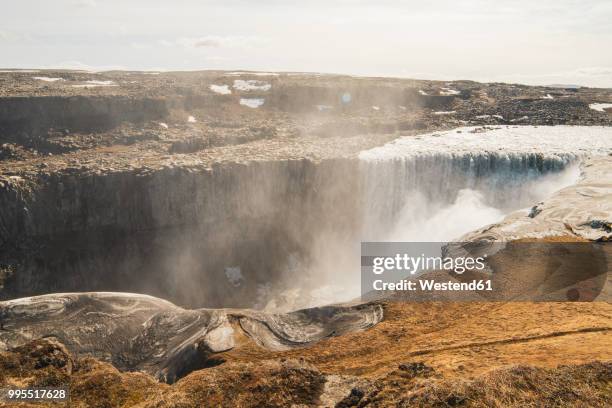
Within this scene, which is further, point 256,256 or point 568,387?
point 256,256

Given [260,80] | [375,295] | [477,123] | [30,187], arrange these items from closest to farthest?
[375,295]
[30,187]
[477,123]
[260,80]

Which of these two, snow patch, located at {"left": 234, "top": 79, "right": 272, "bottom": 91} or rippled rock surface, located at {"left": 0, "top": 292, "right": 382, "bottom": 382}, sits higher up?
snow patch, located at {"left": 234, "top": 79, "right": 272, "bottom": 91}

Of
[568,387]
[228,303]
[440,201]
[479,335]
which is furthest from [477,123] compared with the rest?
[568,387]

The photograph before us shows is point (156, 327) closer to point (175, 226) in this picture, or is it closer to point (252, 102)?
point (175, 226)

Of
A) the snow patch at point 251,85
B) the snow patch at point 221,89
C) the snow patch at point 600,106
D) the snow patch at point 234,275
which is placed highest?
the snow patch at point 251,85

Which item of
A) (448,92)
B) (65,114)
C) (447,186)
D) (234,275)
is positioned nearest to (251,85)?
(65,114)

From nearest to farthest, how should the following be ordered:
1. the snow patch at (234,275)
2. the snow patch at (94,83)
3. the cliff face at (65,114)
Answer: the snow patch at (234,275) < the cliff face at (65,114) < the snow patch at (94,83)

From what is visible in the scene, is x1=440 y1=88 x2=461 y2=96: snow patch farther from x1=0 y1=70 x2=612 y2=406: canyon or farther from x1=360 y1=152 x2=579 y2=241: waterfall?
x1=360 y1=152 x2=579 y2=241: waterfall

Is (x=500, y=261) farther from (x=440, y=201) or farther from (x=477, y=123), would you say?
(x=477, y=123)

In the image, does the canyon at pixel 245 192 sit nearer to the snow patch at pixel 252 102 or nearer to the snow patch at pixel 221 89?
the snow patch at pixel 252 102

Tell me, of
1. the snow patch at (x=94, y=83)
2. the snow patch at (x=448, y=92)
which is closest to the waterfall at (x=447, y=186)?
the snow patch at (x=448, y=92)

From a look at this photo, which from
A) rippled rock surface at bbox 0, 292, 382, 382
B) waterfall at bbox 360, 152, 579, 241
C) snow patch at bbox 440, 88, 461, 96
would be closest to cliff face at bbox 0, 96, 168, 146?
waterfall at bbox 360, 152, 579, 241
